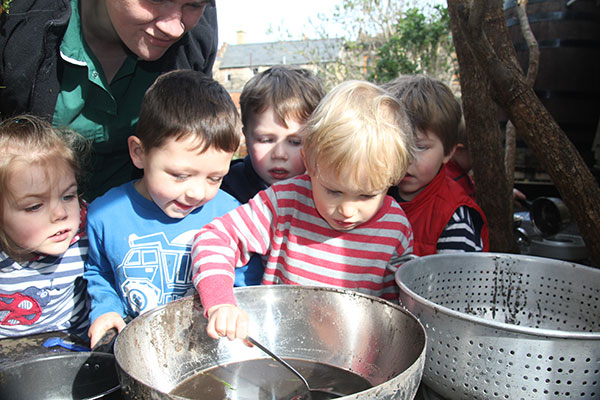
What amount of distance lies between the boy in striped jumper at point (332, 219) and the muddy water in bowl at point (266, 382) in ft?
0.48

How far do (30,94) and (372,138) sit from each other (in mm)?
1144

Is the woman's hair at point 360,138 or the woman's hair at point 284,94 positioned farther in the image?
the woman's hair at point 284,94

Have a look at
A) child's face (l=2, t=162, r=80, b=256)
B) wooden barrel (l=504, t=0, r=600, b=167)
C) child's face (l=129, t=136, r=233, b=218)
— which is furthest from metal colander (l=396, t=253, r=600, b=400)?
wooden barrel (l=504, t=0, r=600, b=167)

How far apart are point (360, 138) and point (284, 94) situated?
2.09 feet

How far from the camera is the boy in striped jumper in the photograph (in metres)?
1.27

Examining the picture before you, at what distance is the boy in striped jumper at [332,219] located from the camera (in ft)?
4.18

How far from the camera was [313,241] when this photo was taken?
150 cm

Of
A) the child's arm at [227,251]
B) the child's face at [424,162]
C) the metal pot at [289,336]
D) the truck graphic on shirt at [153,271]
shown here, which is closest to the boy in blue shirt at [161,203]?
the truck graphic on shirt at [153,271]

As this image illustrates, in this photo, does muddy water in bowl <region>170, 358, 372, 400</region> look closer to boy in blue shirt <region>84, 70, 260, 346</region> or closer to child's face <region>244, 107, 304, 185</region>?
boy in blue shirt <region>84, 70, 260, 346</region>

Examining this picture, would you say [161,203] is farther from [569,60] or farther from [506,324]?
[569,60]

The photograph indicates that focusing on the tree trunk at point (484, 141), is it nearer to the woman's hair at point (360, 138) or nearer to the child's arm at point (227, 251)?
the woman's hair at point (360, 138)

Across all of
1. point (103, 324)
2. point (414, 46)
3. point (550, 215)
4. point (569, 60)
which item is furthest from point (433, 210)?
point (414, 46)

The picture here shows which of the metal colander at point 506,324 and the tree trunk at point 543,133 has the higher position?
the tree trunk at point 543,133

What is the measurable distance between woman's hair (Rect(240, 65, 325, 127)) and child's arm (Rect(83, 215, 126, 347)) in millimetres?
740
